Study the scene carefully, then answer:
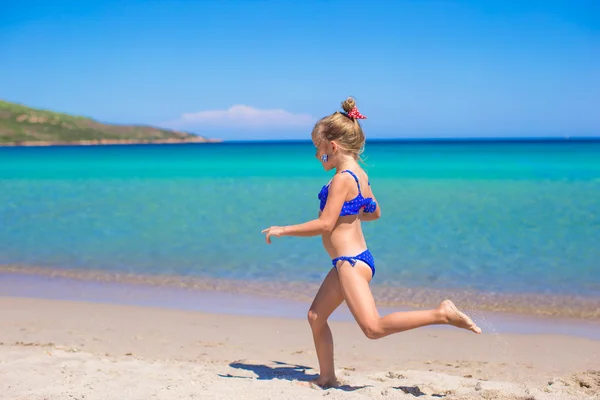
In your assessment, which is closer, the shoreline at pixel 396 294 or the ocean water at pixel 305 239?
the shoreline at pixel 396 294

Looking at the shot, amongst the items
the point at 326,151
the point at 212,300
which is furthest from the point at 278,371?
the point at 212,300

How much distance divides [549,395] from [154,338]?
356 cm

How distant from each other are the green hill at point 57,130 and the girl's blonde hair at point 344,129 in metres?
120

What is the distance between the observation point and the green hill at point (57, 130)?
117 metres

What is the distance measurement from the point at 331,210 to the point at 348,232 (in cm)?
23

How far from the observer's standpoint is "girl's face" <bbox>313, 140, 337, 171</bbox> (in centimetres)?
401

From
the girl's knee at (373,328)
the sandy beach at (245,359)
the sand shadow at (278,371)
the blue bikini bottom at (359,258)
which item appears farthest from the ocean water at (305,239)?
the sand shadow at (278,371)

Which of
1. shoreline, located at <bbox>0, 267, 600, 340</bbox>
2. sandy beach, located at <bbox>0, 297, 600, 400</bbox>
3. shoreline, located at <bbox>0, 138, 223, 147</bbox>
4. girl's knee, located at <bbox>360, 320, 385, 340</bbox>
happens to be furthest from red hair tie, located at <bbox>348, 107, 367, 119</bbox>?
shoreline, located at <bbox>0, 138, 223, 147</bbox>

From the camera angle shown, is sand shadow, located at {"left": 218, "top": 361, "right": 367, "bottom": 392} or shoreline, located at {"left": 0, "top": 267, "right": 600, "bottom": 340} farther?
shoreline, located at {"left": 0, "top": 267, "right": 600, "bottom": 340}

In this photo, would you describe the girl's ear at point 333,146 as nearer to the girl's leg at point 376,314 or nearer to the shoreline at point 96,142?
the girl's leg at point 376,314

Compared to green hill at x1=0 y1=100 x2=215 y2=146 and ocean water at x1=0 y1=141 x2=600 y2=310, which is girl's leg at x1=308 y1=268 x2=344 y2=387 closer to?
ocean water at x1=0 y1=141 x2=600 y2=310

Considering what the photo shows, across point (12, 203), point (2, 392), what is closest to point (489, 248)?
point (2, 392)

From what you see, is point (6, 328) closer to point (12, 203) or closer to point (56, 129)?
point (12, 203)

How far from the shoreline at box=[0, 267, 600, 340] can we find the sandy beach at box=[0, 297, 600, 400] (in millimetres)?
253
